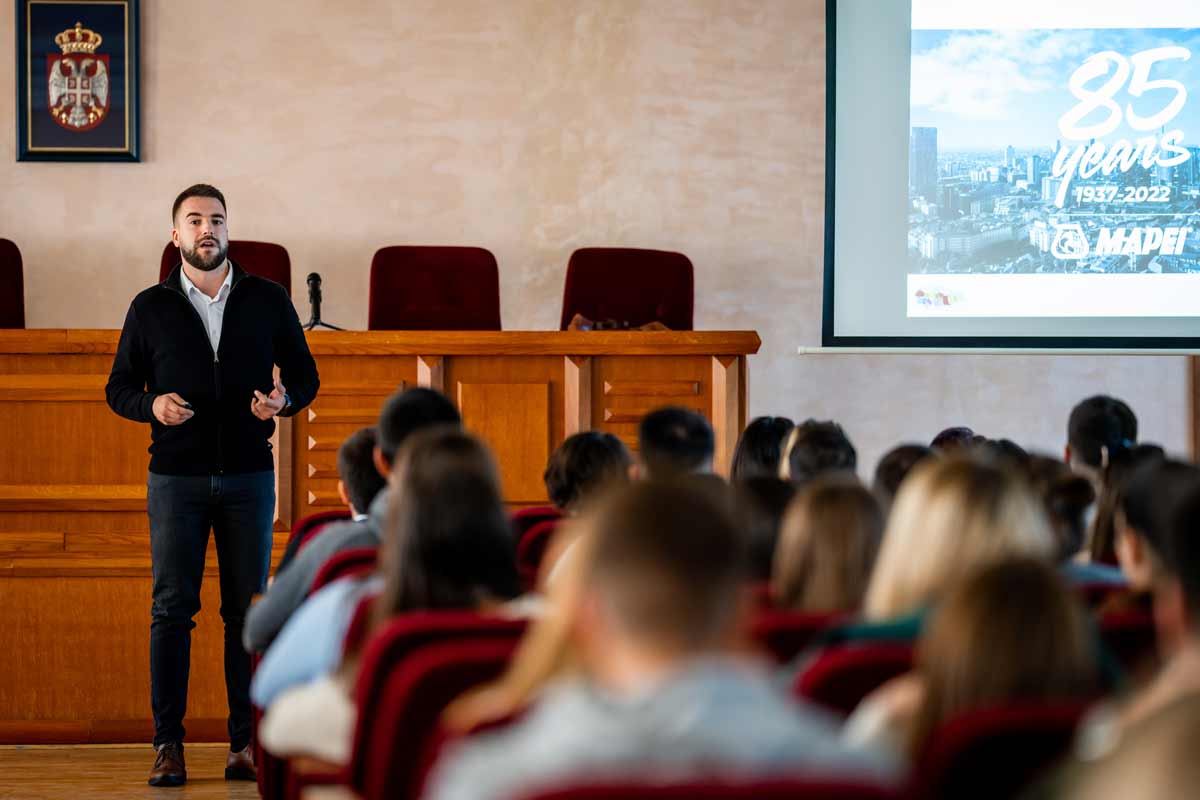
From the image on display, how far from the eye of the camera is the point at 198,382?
12.2ft

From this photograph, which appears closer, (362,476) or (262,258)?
(362,476)

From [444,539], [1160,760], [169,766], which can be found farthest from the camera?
[169,766]

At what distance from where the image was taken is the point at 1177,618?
4.18 ft

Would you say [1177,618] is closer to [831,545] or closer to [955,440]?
[831,545]

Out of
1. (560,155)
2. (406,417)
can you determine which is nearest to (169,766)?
(406,417)

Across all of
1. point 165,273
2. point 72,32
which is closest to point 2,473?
point 165,273

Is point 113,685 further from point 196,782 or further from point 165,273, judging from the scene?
point 165,273

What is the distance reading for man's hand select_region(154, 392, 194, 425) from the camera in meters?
3.52

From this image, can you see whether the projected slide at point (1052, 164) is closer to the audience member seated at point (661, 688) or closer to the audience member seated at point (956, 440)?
the audience member seated at point (956, 440)

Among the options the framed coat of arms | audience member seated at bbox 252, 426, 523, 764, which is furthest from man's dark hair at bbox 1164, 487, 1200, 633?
the framed coat of arms

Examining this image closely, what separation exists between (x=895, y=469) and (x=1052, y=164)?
3.77 meters

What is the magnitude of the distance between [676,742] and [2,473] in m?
3.85

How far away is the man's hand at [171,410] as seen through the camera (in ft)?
11.6

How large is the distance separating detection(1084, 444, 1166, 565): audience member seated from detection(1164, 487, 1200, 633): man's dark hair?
1.06 m
